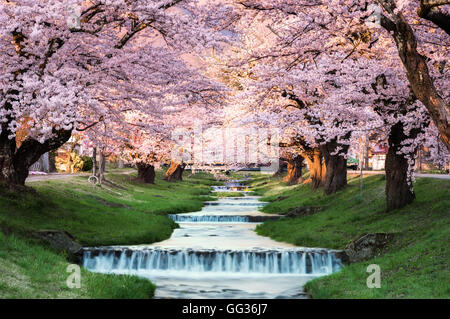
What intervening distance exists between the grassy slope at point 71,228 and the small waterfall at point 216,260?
6.85ft

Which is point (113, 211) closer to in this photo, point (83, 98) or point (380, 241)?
point (83, 98)

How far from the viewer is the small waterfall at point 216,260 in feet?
73.0

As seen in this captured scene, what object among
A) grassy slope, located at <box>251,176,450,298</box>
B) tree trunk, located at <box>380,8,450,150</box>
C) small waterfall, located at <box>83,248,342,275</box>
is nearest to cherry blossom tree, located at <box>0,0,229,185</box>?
small waterfall, located at <box>83,248,342,275</box>

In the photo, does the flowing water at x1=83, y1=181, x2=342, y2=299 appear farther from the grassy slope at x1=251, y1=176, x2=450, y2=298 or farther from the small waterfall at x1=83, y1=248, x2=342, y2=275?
the grassy slope at x1=251, y1=176, x2=450, y2=298

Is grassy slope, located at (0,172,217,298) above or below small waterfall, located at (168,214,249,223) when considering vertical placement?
above

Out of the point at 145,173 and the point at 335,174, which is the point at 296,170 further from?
the point at 335,174

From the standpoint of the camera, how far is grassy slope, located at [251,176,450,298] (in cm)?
1603

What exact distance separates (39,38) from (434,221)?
15.2m

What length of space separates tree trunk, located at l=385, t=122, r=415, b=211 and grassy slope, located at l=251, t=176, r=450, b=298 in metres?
0.49

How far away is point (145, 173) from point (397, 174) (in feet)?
120

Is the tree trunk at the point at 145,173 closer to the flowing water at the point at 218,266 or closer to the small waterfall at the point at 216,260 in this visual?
the flowing water at the point at 218,266
